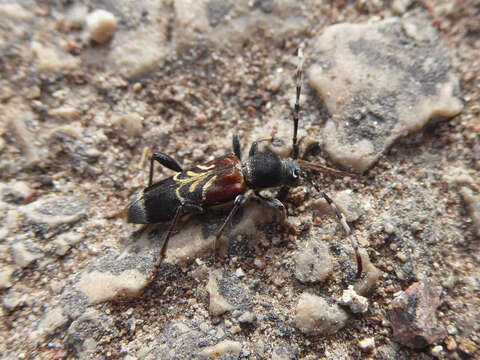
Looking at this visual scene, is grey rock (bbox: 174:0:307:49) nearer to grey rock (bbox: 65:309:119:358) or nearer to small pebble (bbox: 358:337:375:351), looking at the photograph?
grey rock (bbox: 65:309:119:358)

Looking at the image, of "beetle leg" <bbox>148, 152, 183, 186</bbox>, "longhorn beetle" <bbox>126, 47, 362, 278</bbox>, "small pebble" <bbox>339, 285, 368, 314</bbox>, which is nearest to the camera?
"small pebble" <bbox>339, 285, 368, 314</bbox>

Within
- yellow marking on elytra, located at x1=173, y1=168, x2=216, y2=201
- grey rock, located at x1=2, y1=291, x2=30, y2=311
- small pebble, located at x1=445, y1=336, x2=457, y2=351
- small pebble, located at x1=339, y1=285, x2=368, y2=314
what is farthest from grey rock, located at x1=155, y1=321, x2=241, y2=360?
small pebble, located at x1=445, y1=336, x2=457, y2=351

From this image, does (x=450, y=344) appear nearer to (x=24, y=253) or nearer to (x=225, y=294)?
(x=225, y=294)

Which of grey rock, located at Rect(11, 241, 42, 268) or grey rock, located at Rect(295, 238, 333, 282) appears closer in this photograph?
grey rock, located at Rect(295, 238, 333, 282)

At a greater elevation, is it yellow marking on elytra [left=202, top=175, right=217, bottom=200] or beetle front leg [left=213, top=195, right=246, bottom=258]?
yellow marking on elytra [left=202, top=175, right=217, bottom=200]

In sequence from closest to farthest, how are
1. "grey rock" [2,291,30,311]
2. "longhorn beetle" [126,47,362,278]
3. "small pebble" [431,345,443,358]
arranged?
1. "small pebble" [431,345,443,358]
2. "grey rock" [2,291,30,311]
3. "longhorn beetle" [126,47,362,278]

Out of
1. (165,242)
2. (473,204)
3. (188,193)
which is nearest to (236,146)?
(188,193)

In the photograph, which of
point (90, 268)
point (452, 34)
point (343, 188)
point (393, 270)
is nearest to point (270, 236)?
point (343, 188)

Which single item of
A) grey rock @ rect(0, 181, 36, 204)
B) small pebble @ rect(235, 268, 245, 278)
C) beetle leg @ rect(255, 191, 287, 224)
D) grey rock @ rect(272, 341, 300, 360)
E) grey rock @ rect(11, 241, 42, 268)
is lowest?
grey rock @ rect(272, 341, 300, 360)
